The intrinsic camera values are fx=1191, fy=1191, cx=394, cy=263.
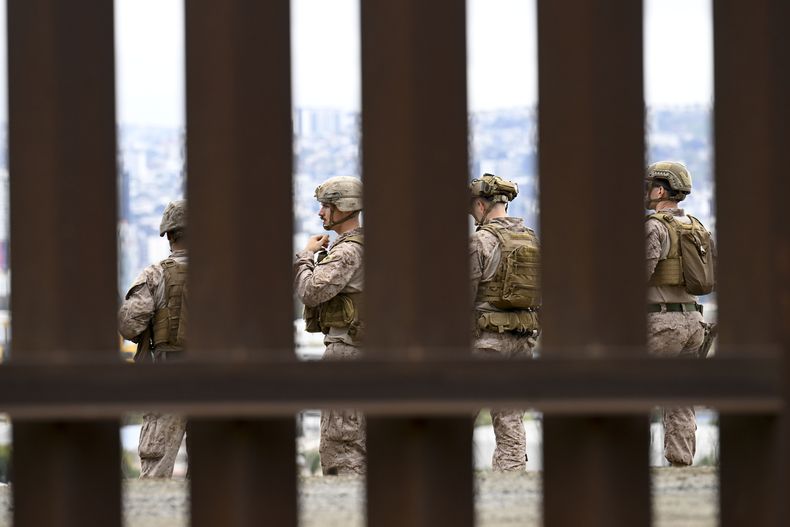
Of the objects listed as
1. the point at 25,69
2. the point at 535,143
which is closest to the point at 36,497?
the point at 25,69

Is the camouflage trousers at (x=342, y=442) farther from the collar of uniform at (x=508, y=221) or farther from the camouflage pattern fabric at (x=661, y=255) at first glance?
the camouflage pattern fabric at (x=661, y=255)

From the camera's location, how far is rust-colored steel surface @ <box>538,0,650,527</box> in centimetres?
275

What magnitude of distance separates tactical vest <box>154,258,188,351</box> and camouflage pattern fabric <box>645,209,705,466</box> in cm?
292

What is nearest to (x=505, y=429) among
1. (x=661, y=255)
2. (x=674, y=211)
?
(x=661, y=255)

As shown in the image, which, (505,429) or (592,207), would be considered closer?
(592,207)

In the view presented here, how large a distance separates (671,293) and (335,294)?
2347 millimetres

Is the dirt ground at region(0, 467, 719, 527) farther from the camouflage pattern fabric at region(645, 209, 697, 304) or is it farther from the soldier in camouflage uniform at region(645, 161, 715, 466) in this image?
the camouflage pattern fabric at region(645, 209, 697, 304)

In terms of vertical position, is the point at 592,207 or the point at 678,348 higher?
the point at 592,207

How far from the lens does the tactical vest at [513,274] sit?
7.55 meters

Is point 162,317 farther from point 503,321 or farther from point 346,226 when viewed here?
point 503,321

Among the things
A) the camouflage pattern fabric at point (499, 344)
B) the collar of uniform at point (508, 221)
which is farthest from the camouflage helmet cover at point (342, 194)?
the collar of uniform at point (508, 221)

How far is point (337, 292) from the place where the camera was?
7055 millimetres

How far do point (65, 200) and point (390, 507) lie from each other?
1.05 meters

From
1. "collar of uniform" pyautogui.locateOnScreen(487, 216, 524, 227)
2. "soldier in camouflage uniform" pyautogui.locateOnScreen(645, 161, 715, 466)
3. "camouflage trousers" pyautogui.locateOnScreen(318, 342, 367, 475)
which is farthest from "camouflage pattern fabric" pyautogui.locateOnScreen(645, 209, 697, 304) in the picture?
"camouflage trousers" pyautogui.locateOnScreen(318, 342, 367, 475)
